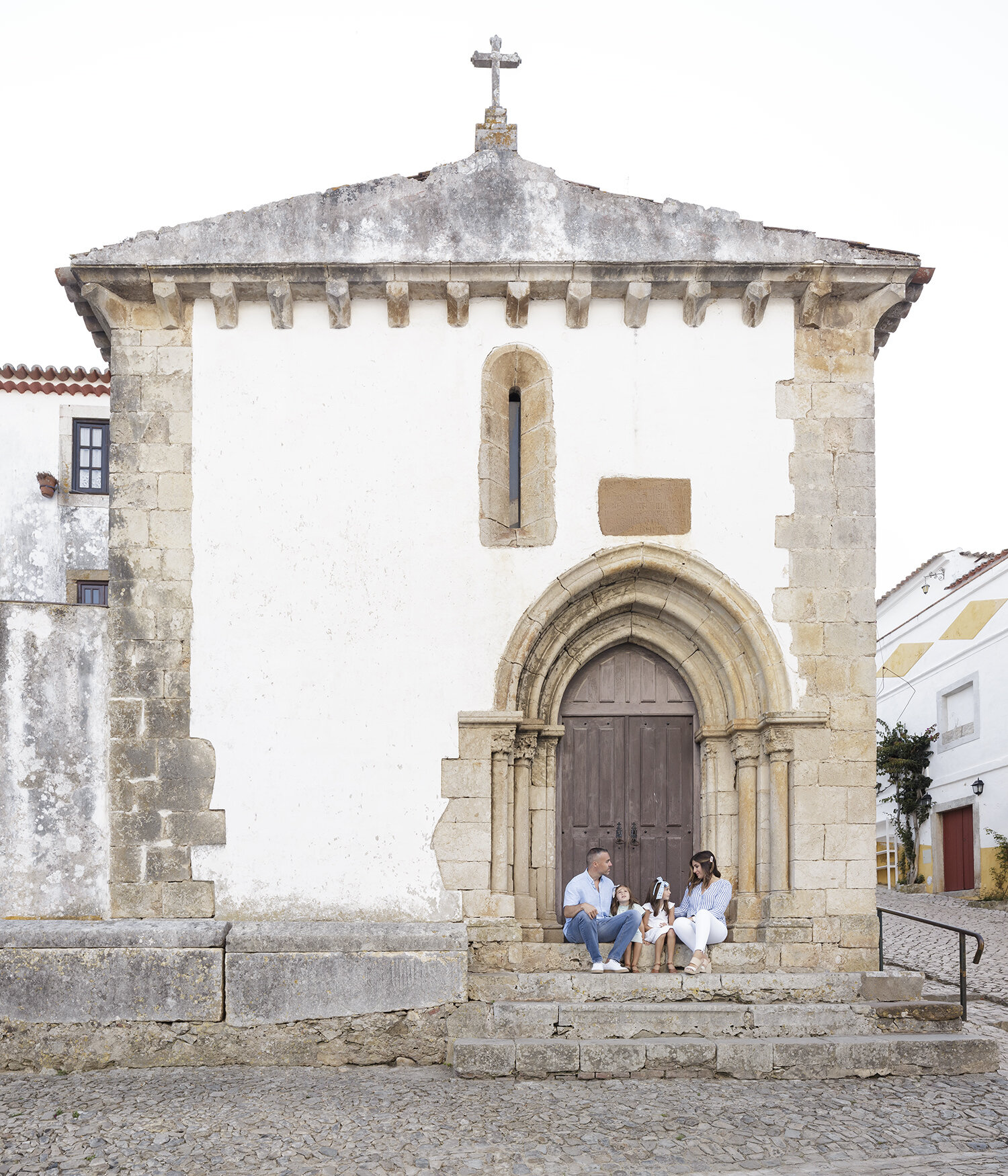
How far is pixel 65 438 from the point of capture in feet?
56.4

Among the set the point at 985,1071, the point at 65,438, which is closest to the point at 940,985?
the point at 985,1071

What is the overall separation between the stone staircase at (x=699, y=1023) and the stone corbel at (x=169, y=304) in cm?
474

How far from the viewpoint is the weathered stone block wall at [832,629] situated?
8148mm

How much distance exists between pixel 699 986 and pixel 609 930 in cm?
70

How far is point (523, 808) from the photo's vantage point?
28.3 ft

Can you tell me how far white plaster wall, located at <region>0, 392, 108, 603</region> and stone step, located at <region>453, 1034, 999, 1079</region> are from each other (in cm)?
1181

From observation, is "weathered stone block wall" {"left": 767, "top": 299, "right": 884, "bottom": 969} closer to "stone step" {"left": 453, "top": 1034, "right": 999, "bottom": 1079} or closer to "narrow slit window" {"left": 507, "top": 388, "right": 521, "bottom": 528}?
"stone step" {"left": 453, "top": 1034, "right": 999, "bottom": 1079}

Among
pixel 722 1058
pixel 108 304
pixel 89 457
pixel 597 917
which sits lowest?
pixel 722 1058

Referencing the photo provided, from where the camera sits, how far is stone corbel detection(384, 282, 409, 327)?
8.49 meters

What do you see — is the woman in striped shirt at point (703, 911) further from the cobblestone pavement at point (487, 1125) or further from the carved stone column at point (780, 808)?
the cobblestone pavement at point (487, 1125)

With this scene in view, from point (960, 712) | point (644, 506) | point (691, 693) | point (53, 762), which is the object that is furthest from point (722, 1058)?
point (960, 712)

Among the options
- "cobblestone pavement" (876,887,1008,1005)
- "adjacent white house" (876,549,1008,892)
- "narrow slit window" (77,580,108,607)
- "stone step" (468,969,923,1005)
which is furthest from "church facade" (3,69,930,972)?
"adjacent white house" (876,549,1008,892)

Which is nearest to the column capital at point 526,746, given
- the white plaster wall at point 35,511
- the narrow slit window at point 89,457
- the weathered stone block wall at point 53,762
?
the weathered stone block wall at point 53,762

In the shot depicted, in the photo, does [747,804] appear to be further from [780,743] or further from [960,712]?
[960,712]
